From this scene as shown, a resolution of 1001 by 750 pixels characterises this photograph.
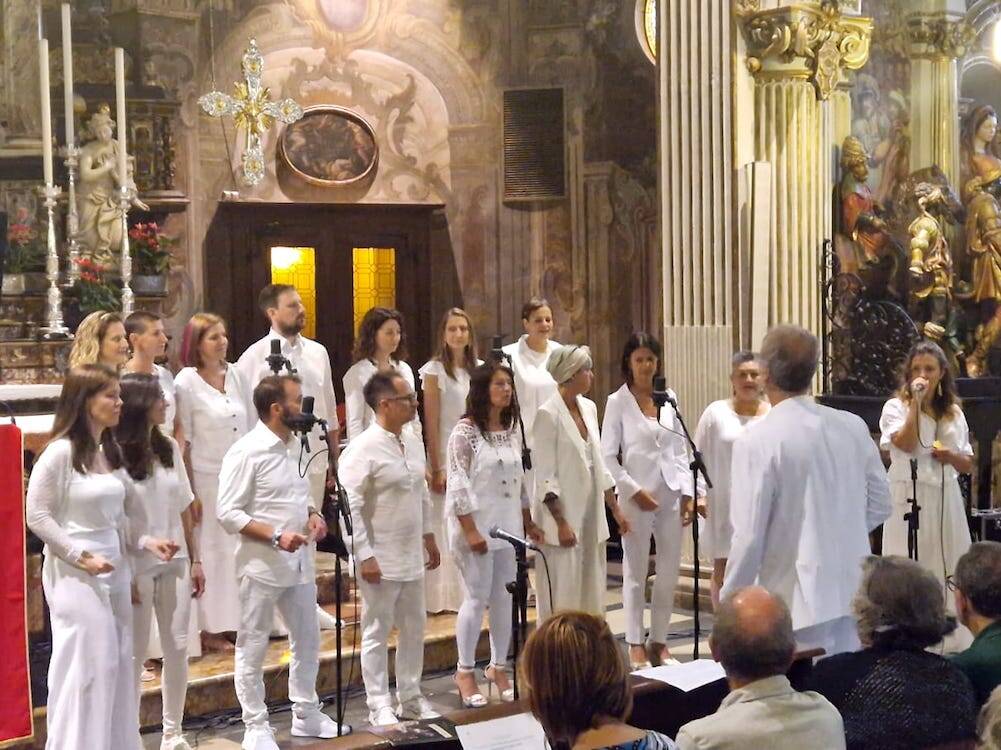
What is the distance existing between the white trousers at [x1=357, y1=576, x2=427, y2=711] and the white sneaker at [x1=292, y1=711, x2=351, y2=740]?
0.21 metres

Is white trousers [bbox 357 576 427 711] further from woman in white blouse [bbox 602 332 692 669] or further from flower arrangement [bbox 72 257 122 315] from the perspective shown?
flower arrangement [bbox 72 257 122 315]

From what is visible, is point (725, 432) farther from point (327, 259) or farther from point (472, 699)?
point (327, 259)

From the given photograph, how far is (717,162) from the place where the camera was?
29.8 feet

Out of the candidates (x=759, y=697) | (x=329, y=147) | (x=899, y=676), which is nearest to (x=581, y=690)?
(x=759, y=697)

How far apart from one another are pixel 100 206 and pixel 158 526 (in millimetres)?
5388

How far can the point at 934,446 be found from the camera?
7.84m

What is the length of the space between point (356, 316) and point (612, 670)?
388 inches

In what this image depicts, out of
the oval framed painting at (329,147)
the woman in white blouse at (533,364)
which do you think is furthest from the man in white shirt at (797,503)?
the oval framed painting at (329,147)

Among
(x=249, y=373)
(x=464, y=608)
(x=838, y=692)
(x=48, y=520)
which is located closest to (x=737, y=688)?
(x=838, y=692)

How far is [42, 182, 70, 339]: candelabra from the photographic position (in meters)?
8.52

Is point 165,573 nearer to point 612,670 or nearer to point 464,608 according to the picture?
point 464,608

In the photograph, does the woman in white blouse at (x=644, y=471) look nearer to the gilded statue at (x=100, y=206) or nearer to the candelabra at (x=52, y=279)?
the candelabra at (x=52, y=279)

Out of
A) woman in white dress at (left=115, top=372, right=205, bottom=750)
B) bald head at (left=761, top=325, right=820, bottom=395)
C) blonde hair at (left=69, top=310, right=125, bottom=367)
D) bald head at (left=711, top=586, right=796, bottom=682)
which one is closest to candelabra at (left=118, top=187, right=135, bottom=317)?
blonde hair at (left=69, top=310, right=125, bottom=367)

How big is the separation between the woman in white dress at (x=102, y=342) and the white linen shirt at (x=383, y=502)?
1136mm
